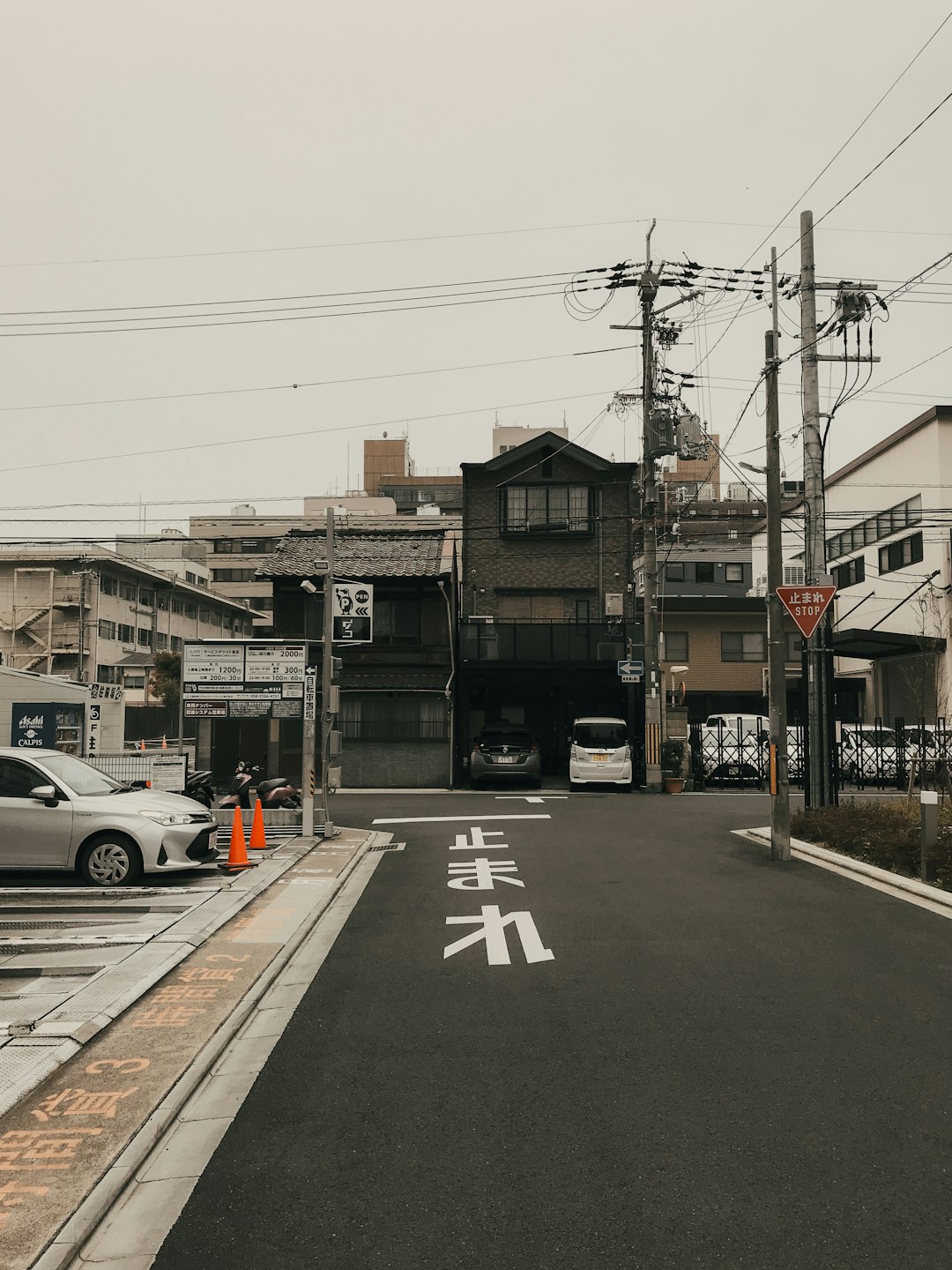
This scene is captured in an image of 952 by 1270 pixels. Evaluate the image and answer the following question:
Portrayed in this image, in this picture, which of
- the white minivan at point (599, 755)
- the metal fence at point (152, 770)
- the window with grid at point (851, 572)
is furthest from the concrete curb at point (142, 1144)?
the window with grid at point (851, 572)

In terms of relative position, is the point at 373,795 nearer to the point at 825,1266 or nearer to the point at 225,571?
the point at 825,1266

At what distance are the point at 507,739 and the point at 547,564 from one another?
9170 millimetres

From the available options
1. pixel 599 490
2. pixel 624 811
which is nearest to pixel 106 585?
pixel 599 490

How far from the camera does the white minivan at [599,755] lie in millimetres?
28281

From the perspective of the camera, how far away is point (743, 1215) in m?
4.20

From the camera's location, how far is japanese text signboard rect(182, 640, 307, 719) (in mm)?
21375

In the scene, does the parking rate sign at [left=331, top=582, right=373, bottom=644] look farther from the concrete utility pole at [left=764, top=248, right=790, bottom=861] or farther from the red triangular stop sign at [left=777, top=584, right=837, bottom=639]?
the red triangular stop sign at [left=777, top=584, right=837, bottom=639]

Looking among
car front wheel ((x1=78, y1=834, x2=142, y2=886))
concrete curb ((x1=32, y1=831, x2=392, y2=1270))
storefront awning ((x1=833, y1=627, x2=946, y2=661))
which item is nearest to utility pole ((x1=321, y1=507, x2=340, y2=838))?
car front wheel ((x1=78, y1=834, x2=142, y2=886))

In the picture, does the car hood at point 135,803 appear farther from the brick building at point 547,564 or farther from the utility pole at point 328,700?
the brick building at point 547,564

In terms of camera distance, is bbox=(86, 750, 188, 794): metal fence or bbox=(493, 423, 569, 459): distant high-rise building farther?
bbox=(493, 423, 569, 459): distant high-rise building

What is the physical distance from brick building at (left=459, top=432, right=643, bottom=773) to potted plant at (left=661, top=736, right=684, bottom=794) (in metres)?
5.48

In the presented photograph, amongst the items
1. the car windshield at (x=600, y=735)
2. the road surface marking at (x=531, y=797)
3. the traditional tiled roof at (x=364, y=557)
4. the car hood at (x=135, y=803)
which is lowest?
the road surface marking at (x=531, y=797)

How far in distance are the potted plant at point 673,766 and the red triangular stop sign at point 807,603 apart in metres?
14.7

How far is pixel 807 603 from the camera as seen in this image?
1430 cm
